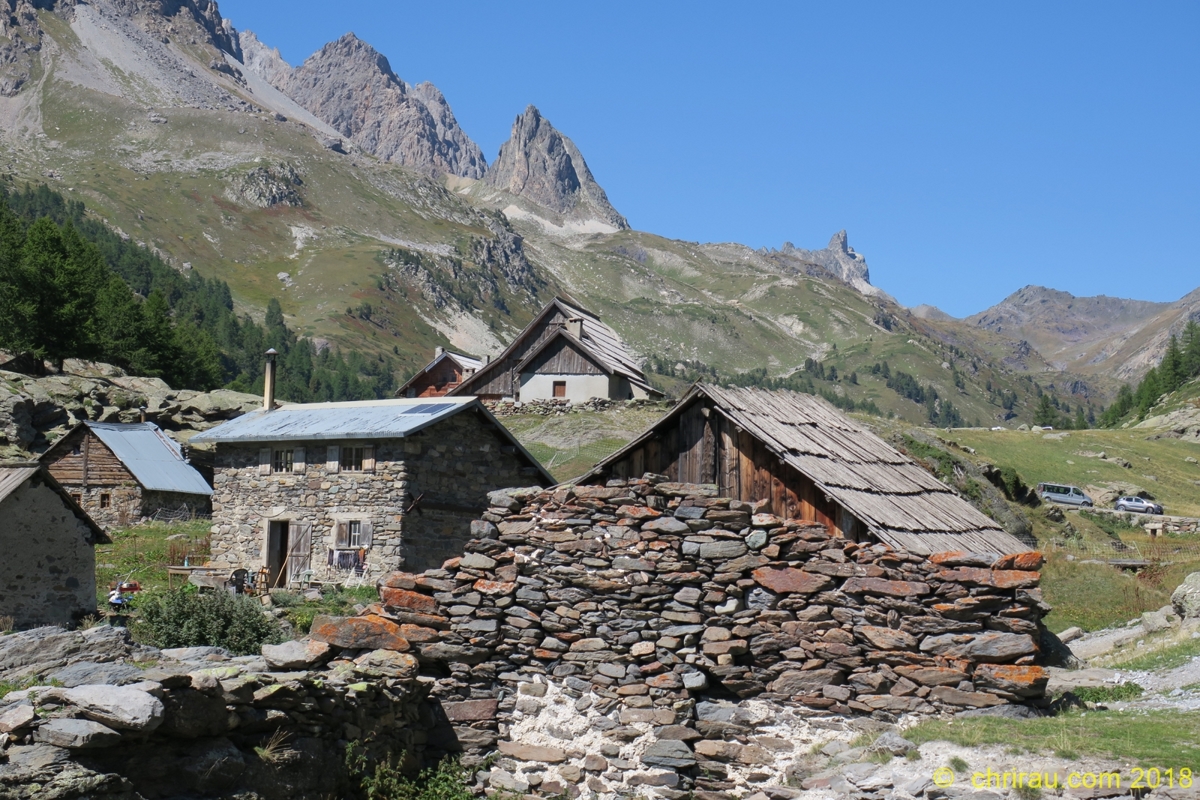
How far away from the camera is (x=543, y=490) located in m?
14.4

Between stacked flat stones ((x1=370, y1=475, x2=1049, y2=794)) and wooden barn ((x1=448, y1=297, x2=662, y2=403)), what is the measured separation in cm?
4726

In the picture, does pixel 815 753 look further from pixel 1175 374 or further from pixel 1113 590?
pixel 1175 374

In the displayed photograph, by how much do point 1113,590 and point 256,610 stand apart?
850 inches

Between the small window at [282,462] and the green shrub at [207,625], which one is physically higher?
the small window at [282,462]

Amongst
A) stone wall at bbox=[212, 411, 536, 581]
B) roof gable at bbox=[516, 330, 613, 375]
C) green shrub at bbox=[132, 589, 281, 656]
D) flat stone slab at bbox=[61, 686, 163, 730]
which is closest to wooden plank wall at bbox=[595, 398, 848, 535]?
green shrub at bbox=[132, 589, 281, 656]

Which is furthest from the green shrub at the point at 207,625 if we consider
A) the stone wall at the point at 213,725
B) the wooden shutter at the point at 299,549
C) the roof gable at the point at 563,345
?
the roof gable at the point at 563,345

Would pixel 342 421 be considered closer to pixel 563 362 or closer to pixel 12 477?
pixel 12 477

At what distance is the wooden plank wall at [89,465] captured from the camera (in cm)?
4506

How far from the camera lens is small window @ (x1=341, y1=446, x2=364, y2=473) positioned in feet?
102

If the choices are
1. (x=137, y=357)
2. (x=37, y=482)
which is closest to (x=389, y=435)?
(x=37, y=482)

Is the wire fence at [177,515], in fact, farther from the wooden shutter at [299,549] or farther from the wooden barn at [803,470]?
the wooden barn at [803,470]

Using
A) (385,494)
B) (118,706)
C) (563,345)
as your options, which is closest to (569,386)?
(563,345)

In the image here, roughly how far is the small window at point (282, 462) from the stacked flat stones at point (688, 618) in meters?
19.6

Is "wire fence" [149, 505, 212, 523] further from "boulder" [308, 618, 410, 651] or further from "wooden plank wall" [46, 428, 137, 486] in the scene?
"boulder" [308, 618, 410, 651]
